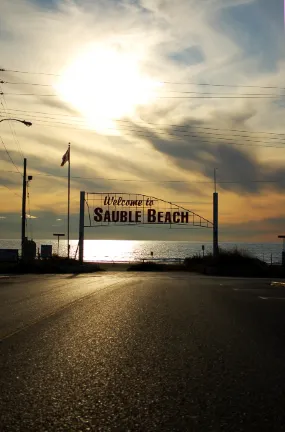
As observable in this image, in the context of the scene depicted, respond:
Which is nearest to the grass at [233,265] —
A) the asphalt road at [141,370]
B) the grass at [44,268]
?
the grass at [44,268]

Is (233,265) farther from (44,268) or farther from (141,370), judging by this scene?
(141,370)

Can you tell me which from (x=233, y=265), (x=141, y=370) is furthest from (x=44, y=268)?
(x=141, y=370)

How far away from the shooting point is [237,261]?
60.2 metres

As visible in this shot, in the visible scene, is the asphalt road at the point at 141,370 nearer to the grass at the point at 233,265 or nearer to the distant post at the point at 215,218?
the grass at the point at 233,265

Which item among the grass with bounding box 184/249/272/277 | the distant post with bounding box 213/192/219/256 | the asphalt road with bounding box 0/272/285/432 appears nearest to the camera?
the asphalt road with bounding box 0/272/285/432

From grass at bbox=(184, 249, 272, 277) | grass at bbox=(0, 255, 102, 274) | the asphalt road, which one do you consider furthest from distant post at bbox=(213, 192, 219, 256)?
the asphalt road

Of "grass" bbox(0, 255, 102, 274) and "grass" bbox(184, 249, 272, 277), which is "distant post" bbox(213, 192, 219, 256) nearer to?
"grass" bbox(184, 249, 272, 277)

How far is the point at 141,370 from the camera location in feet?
26.2

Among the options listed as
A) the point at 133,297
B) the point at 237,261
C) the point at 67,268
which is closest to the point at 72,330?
the point at 133,297

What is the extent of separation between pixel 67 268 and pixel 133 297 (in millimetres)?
34767

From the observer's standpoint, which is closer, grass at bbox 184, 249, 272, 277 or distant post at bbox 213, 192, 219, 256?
grass at bbox 184, 249, 272, 277

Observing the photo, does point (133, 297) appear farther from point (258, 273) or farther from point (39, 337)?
point (258, 273)

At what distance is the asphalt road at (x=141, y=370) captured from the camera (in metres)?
5.78

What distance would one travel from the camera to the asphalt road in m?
5.78
